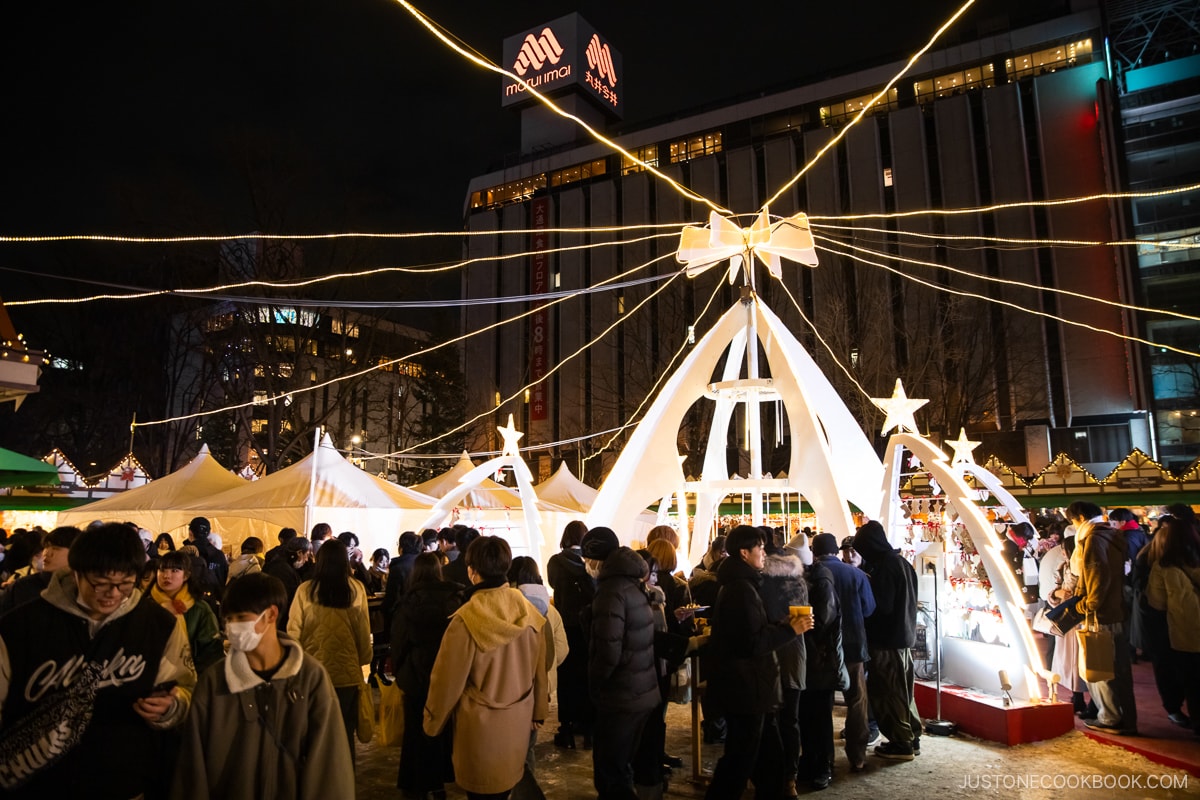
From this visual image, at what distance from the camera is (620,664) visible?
3877 mm

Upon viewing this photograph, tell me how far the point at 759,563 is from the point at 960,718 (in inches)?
135

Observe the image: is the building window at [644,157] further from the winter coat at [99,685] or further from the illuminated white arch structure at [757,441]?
the winter coat at [99,685]

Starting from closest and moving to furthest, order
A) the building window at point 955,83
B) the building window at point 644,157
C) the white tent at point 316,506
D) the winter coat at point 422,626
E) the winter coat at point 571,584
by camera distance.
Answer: the winter coat at point 422,626 → the winter coat at point 571,584 → the white tent at point 316,506 → the building window at point 955,83 → the building window at point 644,157

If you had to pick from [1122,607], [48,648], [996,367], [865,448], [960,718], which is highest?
[996,367]

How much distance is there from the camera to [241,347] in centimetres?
2072

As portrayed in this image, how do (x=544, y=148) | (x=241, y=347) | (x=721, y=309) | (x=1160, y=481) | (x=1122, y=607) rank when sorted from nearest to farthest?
(x=1122, y=607) → (x=1160, y=481) → (x=241, y=347) → (x=721, y=309) → (x=544, y=148)

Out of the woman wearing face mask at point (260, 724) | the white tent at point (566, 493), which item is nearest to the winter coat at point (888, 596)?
the woman wearing face mask at point (260, 724)

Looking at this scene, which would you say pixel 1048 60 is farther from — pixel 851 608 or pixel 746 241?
pixel 851 608

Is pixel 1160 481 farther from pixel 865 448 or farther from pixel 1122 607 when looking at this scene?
pixel 1122 607

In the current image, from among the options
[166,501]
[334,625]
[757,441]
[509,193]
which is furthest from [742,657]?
[509,193]

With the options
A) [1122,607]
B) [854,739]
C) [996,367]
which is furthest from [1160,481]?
[854,739]

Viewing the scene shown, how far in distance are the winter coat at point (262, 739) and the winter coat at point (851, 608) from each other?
3.59m

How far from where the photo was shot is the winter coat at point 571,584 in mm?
5340

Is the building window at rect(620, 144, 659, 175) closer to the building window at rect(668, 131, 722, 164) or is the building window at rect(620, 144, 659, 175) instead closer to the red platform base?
the building window at rect(668, 131, 722, 164)
